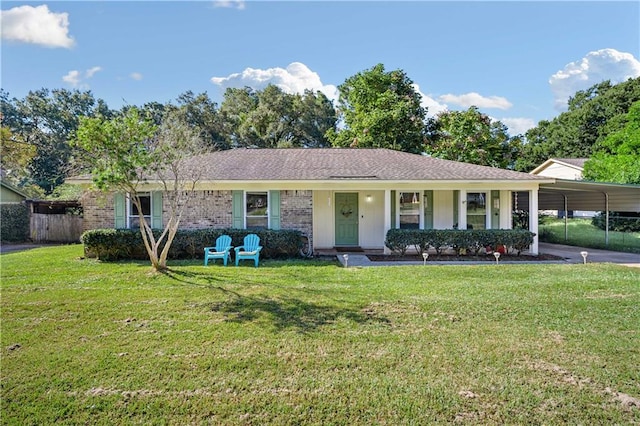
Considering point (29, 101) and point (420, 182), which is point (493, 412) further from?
point (29, 101)

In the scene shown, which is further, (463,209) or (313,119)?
(313,119)

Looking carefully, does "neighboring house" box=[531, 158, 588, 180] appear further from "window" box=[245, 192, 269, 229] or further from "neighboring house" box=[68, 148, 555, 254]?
"window" box=[245, 192, 269, 229]

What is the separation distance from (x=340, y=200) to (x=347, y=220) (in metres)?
0.78

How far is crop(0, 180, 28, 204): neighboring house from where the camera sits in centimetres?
1906

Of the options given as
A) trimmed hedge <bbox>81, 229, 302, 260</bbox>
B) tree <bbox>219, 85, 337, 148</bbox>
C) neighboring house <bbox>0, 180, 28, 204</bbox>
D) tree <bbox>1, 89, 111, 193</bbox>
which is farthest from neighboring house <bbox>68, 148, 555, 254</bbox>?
tree <bbox>1, 89, 111, 193</bbox>

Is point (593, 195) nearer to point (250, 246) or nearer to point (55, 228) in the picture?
point (250, 246)

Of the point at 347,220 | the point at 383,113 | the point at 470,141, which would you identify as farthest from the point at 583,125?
the point at 347,220

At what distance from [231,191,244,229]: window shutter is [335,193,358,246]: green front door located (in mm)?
3517

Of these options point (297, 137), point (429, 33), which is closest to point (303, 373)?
point (429, 33)

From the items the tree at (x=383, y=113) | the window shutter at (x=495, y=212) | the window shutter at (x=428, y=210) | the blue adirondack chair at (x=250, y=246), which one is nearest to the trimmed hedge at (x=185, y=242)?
the blue adirondack chair at (x=250, y=246)

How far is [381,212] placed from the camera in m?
13.1

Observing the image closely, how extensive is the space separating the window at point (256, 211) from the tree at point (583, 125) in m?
28.0

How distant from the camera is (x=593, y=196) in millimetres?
14484

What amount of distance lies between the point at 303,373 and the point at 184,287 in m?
4.29
